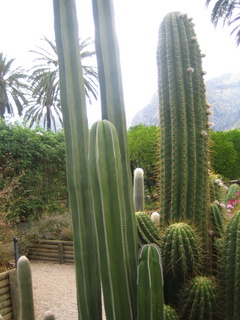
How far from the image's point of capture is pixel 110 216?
1.27 meters

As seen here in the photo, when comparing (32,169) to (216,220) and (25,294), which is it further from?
(216,220)

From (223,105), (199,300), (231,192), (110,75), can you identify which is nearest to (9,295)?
(231,192)

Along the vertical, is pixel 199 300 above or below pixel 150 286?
below

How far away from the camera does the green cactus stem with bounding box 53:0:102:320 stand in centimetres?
145

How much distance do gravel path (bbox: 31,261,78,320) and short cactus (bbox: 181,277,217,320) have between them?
3.54 metres

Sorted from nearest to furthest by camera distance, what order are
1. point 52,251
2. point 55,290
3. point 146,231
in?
point 146,231 → point 55,290 → point 52,251

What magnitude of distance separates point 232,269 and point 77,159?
0.75m

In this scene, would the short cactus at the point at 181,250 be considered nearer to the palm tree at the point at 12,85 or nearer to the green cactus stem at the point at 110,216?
Answer: the green cactus stem at the point at 110,216

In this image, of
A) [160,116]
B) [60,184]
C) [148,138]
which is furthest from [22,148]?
[160,116]

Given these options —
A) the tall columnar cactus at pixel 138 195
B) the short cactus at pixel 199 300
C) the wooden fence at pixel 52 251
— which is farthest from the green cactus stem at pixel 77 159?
the wooden fence at pixel 52 251

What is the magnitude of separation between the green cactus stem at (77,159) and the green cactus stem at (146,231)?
0.26m

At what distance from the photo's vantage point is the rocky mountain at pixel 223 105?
86569 millimetres

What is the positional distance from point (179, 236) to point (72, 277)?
5.20 meters

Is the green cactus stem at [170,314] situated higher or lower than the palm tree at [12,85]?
lower
